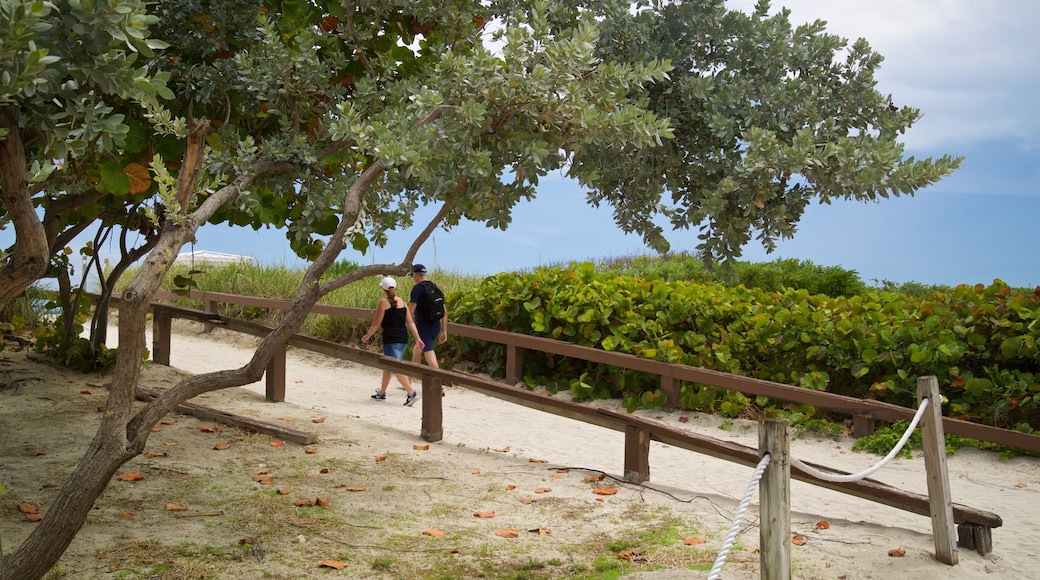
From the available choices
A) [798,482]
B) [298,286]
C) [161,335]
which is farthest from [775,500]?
[298,286]

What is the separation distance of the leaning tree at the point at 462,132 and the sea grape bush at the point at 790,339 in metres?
4.76

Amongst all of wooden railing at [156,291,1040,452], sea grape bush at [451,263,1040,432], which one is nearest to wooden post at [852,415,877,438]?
wooden railing at [156,291,1040,452]

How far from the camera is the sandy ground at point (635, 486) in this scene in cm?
542

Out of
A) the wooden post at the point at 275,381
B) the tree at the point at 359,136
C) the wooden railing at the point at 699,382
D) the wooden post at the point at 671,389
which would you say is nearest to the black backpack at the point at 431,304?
the wooden railing at the point at 699,382

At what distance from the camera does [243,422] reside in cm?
822

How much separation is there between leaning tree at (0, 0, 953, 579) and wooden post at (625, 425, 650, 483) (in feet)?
6.11

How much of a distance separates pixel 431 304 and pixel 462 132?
22.7 ft

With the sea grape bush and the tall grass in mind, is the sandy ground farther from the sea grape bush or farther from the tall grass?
the tall grass

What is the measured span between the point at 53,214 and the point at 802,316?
300 inches

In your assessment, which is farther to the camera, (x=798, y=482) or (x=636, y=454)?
(x=798, y=482)

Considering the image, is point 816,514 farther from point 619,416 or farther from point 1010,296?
point 1010,296

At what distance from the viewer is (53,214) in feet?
20.8

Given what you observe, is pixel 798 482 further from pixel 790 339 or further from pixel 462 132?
pixel 462 132

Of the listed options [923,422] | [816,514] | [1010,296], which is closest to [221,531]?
[816,514]
